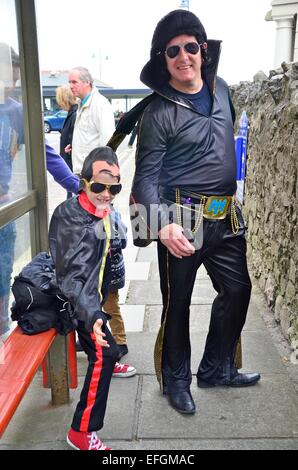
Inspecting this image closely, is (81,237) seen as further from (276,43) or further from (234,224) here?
(276,43)

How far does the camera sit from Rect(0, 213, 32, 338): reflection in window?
2.53 meters

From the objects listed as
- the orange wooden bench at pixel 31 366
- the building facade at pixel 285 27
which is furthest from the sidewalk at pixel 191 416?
the building facade at pixel 285 27

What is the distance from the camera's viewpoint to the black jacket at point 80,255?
2098 mm

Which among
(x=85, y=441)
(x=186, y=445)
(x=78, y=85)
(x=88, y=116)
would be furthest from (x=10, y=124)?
(x=78, y=85)

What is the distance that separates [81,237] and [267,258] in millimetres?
2388

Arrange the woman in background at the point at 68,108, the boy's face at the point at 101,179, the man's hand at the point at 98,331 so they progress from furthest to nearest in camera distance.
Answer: the woman in background at the point at 68,108 < the boy's face at the point at 101,179 < the man's hand at the point at 98,331

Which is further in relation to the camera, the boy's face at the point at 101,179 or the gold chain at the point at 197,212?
the gold chain at the point at 197,212

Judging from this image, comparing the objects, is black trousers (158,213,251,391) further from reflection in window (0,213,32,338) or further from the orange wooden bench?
reflection in window (0,213,32,338)

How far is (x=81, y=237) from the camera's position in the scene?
2.15 meters

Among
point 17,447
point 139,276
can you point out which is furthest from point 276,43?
point 17,447

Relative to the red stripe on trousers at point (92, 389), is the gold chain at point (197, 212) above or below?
above

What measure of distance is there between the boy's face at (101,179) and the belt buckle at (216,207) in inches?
21.3

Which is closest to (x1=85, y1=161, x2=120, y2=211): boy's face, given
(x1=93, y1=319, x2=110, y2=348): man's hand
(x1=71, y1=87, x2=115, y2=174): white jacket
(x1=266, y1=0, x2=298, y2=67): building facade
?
(x1=93, y1=319, x2=110, y2=348): man's hand

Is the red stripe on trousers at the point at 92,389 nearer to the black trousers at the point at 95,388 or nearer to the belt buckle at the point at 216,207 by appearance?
the black trousers at the point at 95,388
